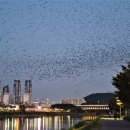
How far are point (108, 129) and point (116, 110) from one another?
287 feet

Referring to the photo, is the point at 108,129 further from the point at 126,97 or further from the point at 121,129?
the point at 126,97

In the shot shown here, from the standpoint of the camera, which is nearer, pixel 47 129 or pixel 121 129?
pixel 121 129

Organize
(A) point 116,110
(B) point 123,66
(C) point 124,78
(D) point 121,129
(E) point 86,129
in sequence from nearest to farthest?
(E) point 86,129, (D) point 121,129, (C) point 124,78, (B) point 123,66, (A) point 116,110

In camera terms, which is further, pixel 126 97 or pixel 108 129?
pixel 126 97

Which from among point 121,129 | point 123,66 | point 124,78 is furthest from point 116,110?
point 121,129

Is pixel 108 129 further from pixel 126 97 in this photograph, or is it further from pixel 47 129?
pixel 47 129

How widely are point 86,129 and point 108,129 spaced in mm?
5002

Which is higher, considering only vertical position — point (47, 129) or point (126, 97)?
point (126, 97)

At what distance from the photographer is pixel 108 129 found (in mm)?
39250

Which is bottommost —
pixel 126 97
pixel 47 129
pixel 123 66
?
pixel 47 129

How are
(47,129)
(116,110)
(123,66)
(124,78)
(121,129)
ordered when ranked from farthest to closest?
1. (116,110)
2. (47,129)
3. (123,66)
4. (124,78)
5. (121,129)

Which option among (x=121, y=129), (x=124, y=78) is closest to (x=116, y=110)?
(x=124, y=78)

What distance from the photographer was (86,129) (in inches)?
1374

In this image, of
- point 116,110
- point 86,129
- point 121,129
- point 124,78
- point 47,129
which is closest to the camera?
point 86,129
